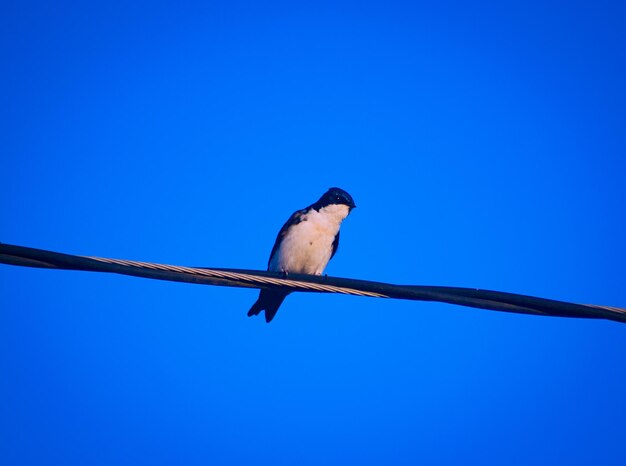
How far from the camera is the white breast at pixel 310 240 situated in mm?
8656

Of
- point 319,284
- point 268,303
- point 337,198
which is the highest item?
point 337,198

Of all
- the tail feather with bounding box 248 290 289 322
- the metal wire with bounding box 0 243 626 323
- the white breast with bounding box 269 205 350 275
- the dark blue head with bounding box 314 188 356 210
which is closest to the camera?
the metal wire with bounding box 0 243 626 323

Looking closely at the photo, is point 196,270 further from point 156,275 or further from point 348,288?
point 348,288

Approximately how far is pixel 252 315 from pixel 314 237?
1332mm

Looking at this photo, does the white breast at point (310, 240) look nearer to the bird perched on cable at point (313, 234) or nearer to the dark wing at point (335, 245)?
the bird perched on cable at point (313, 234)

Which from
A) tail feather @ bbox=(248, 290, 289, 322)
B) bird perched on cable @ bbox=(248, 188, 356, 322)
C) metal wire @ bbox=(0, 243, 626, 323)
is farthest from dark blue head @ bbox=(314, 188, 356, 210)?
metal wire @ bbox=(0, 243, 626, 323)

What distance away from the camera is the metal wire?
3.35 metres

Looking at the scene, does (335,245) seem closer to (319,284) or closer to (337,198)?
(337,198)

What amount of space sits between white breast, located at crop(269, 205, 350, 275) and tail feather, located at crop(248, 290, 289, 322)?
2.09 feet

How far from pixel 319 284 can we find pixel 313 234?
4.77 meters

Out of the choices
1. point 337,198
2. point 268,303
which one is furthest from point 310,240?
point 268,303

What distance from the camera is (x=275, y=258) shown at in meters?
9.01

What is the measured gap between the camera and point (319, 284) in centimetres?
388

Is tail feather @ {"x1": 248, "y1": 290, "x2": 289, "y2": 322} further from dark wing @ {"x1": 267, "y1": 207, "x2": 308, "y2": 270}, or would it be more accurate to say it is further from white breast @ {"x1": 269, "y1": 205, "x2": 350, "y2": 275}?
dark wing @ {"x1": 267, "y1": 207, "x2": 308, "y2": 270}
